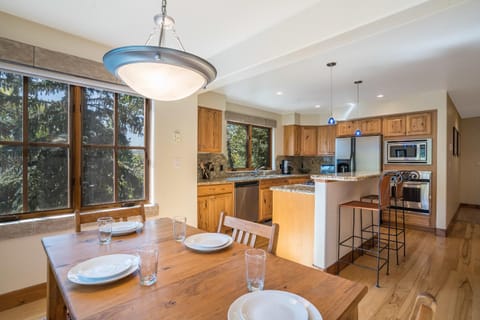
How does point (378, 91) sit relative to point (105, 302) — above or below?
above

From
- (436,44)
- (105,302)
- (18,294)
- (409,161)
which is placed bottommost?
(18,294)

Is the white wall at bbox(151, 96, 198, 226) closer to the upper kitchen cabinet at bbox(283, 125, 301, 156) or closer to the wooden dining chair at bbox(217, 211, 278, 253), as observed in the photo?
the wooden dining chair at bbox(217, 211, 278, 253)

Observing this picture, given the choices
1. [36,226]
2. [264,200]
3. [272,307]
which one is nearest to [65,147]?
[36,226]

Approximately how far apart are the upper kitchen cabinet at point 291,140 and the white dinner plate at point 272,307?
5223 mm

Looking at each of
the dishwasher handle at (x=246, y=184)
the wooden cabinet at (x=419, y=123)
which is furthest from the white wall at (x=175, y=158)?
the wooden cabinet at (x=419, y=123)

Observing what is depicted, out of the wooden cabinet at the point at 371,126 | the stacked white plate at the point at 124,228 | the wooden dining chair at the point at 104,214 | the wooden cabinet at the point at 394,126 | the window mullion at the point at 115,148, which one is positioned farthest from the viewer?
the wooden cabinet at the point at 371,126

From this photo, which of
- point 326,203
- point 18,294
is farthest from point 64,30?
point 326,203

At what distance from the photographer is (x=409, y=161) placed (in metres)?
4.27

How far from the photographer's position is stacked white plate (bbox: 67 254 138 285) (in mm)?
964

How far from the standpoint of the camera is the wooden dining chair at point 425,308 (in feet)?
1.66

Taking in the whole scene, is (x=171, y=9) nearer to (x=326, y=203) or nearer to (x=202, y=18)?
(x=202, y=18)

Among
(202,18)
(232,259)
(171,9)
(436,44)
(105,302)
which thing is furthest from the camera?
(436,44)

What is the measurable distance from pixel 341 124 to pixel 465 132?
12.8ft

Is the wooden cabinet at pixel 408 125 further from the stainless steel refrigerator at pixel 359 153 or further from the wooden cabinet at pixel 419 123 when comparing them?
the stainless steel refrigerator at pixel 359 153
